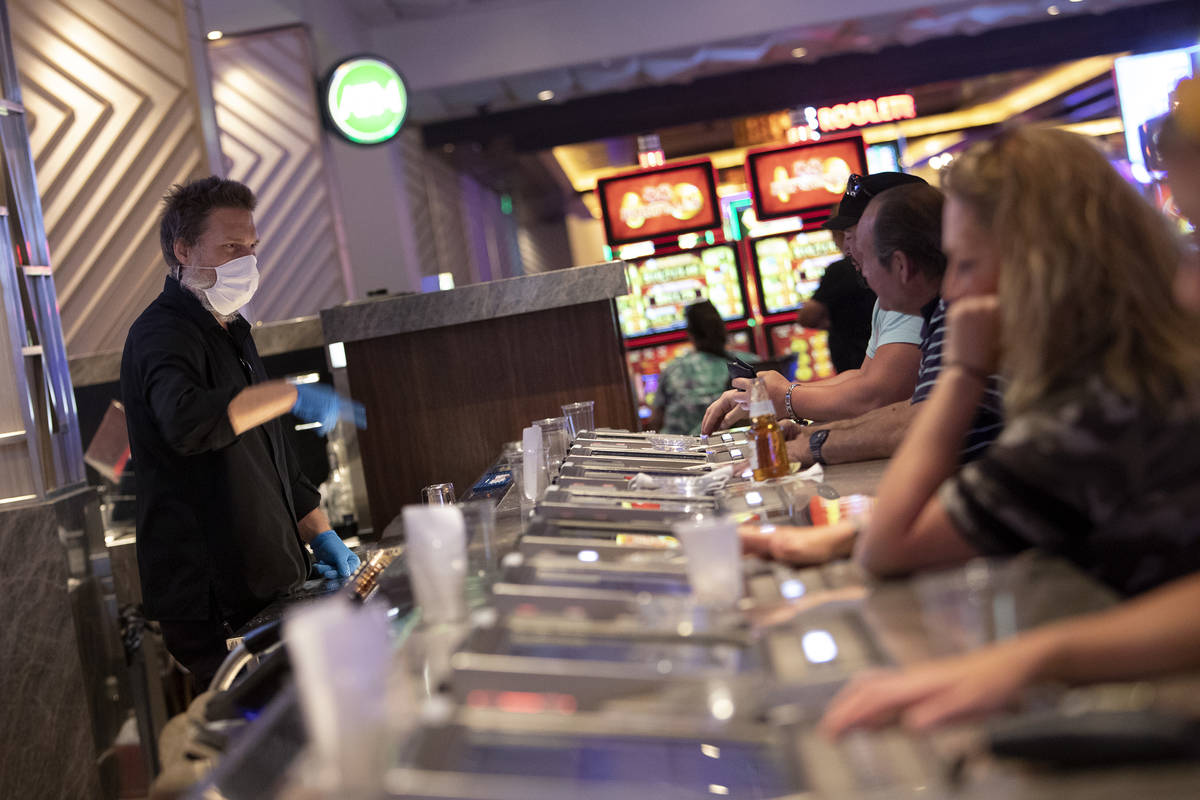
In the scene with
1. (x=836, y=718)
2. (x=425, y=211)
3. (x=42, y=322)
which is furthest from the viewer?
(x=425, y=211)

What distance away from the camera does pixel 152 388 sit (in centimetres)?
271

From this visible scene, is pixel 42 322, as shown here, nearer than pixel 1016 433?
No

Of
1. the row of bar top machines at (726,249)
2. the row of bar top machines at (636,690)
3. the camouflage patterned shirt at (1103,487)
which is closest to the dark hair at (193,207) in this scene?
the row of bar top machines at (636,690)

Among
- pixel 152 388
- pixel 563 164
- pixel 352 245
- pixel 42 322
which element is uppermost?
pixel 563 164

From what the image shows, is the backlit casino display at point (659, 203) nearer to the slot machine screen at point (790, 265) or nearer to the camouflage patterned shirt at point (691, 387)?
the slot machine screen at point (790, 265)

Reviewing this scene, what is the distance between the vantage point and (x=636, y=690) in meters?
1.01

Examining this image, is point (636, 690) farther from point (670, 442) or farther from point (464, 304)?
point (464, 304)

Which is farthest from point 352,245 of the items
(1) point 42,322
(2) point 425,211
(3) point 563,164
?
(3) point 563,164

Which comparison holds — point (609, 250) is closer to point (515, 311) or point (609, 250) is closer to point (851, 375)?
point (515, 311)

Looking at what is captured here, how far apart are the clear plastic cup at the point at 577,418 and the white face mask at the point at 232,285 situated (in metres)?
Answer: 0.92

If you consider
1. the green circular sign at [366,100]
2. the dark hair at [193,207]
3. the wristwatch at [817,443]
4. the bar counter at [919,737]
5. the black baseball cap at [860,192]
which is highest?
the green circular sign at [366,100]

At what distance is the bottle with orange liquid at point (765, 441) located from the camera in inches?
99.3

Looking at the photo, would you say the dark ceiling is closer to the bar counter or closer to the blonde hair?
the blonde hair

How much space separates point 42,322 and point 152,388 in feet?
4.72
